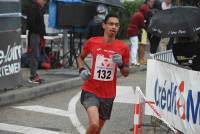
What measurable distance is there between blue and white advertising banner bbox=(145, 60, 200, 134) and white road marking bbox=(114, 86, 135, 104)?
373 centimetres

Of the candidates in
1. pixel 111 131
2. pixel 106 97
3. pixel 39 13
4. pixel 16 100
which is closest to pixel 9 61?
pixel 16 100

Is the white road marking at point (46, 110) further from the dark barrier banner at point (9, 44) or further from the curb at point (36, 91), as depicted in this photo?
the dark barrier banner at point (9, 44)

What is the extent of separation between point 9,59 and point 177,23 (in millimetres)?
4992

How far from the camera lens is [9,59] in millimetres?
12430

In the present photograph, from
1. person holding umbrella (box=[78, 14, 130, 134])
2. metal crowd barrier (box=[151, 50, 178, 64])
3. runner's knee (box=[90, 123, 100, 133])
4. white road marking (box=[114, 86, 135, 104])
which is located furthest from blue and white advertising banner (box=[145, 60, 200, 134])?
white road marking (box=[114, 86, 135, 104])

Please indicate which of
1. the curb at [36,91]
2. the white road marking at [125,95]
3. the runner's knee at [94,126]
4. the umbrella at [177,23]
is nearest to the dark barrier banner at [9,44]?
the curb at [36,91]

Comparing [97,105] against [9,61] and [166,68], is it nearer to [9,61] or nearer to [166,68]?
[166,68]

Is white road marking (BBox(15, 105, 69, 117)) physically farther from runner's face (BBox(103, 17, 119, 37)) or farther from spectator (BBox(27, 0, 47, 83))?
runner's face (BBox(103, 17, 119, 37))

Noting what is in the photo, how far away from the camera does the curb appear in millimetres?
11933

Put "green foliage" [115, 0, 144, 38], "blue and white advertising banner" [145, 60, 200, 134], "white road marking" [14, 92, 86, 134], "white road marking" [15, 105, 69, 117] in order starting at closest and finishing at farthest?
"blue and white advertising banner" [145, 60, 200, 134] → "white road marking" [14, 92, 86, 134] → "white road marking" [15, 105, 69, 117] → "green foliage" [115, 0, 144, 38]

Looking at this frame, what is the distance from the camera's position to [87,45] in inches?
309

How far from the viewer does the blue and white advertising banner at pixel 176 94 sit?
714cm

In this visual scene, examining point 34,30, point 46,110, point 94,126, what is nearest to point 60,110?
point 46,110

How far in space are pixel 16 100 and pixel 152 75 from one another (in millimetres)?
4121
